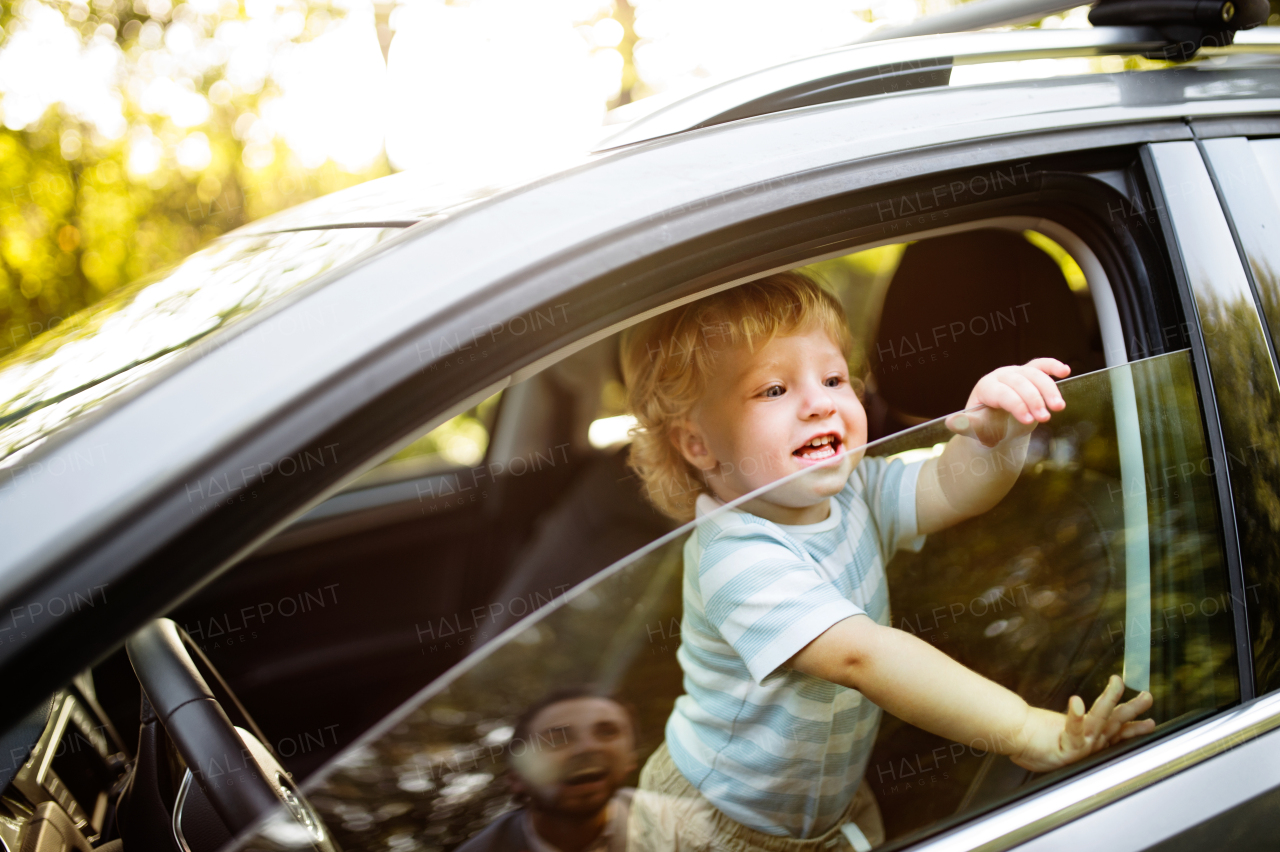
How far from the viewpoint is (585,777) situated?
989 millimetres

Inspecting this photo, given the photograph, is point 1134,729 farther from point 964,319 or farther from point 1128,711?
point 964,319

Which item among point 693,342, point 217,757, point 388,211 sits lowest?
point 217,757

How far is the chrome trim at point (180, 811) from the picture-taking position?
1.06m

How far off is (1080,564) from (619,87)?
1029 centimetres

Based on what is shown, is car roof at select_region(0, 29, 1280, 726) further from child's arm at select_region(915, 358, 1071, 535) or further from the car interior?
child's arm at select_region(915, 358, 1071, 535)

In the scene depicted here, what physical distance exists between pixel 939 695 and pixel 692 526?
36cm

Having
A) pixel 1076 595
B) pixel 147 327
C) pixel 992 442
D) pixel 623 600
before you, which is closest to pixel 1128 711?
pixel 1076 595

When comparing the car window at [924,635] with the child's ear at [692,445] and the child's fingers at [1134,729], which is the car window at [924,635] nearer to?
the child's fingers at [1134,729]

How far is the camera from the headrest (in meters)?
1.40

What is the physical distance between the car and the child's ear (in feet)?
0.93

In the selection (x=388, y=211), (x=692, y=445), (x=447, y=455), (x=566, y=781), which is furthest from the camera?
(x=447, y=455)

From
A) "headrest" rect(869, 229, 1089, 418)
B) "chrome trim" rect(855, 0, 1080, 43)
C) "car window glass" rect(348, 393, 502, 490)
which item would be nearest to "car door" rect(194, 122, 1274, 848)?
"headrest" rect(869, 229, 1089, 418)

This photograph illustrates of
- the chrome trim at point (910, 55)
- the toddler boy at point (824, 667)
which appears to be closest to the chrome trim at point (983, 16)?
the chrome trim at point (910, 55)

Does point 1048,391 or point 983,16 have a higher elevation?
point 983,16
